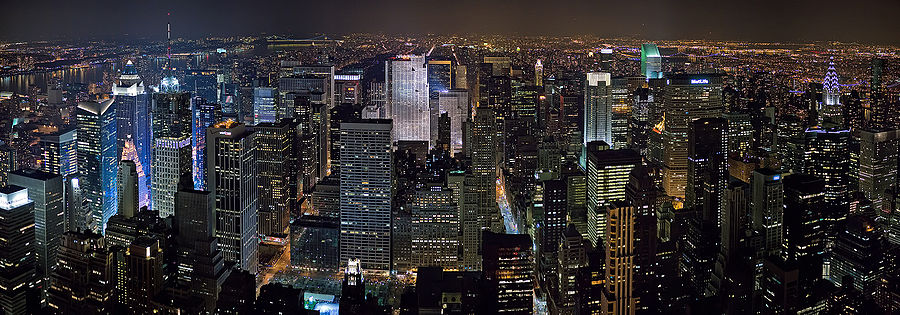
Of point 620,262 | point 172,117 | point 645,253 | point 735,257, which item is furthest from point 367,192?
point 735,257

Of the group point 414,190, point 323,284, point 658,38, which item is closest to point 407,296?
point 323,284

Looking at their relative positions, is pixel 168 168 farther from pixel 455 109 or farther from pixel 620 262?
pixel 620 262

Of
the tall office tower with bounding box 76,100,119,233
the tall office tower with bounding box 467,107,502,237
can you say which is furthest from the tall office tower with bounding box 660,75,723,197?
the tall office tower with bounding box 76,100,119,233

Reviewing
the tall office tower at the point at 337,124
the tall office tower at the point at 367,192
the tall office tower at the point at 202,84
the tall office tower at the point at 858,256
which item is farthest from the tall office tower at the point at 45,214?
the tall office tower at the point at 858,256

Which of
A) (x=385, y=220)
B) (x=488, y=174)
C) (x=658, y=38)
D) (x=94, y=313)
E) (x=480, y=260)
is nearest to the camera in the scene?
(x=94, y=313)

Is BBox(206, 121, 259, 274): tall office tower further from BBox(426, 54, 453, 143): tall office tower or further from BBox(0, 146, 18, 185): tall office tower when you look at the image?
BBox(426, 54, 453, 143): tall office tower

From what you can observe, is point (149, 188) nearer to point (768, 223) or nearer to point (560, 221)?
point (560, 221)
